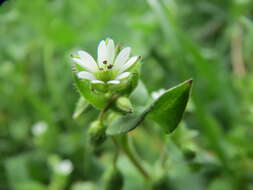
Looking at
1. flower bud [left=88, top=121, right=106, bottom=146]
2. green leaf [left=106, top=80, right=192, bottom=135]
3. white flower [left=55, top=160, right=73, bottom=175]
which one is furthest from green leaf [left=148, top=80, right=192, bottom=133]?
white flower [left=55, top=160, right=73, bottom=175]

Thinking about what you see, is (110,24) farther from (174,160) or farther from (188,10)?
(174,160)

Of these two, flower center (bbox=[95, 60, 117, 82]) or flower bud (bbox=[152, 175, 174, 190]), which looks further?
flower bud (bbox=[152, 175, 174, 190])

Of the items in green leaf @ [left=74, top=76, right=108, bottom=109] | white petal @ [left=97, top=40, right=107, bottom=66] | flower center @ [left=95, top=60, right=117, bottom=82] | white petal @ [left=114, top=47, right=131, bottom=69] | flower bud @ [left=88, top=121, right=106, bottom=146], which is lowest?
flower bud @ [left=88, top=121, right=106, bottom=146]

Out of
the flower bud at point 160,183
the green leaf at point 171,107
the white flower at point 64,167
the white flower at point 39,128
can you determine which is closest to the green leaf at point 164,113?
the green leaf at point 171,107

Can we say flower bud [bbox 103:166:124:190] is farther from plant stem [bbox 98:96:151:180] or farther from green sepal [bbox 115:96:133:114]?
green sepal [bbox 115:96:133:114]

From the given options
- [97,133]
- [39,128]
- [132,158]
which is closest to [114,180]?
[132,158]

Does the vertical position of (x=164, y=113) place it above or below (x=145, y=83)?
above

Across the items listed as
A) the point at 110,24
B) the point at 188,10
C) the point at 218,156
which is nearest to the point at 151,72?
the point at 110,24

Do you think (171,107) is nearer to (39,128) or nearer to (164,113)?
(164,113)
